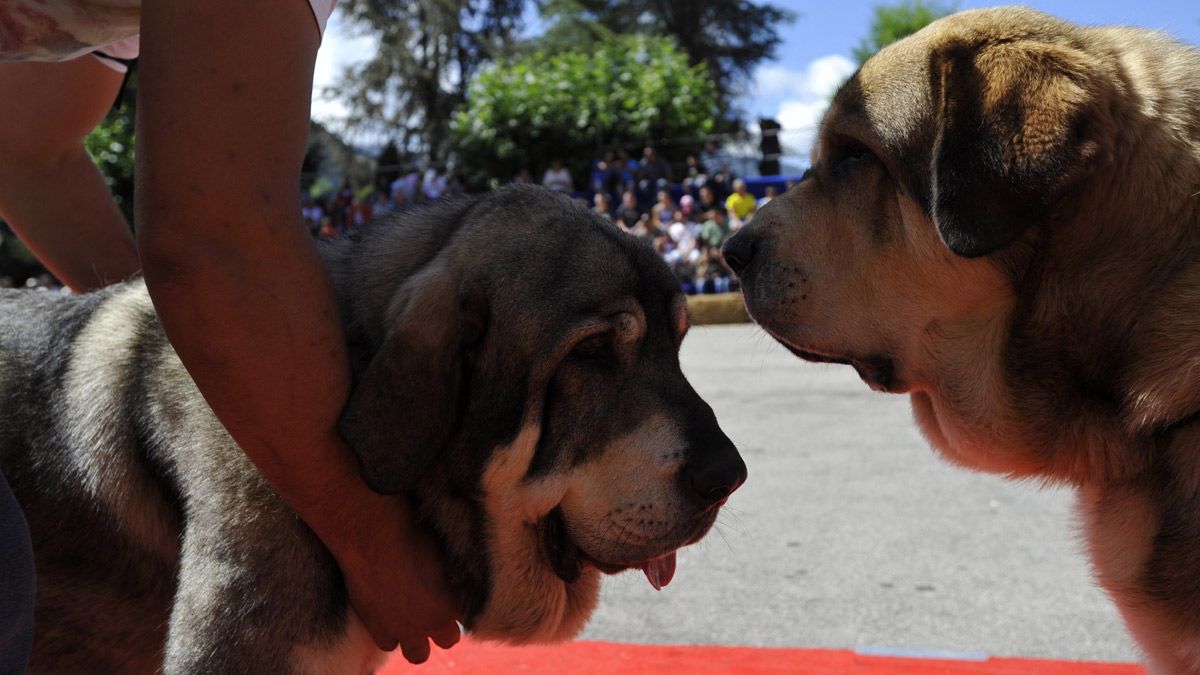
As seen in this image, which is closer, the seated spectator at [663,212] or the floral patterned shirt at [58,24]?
the floral patterned shirt at [58,24]

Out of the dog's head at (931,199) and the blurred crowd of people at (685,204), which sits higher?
the dog's head at (931,199)

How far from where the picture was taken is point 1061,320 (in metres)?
2.43

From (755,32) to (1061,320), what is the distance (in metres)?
56.8

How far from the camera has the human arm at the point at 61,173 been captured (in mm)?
3102

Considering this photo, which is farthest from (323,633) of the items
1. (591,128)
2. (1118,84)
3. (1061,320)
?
(591,128)

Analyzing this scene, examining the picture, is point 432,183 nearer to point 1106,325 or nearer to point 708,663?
point 708,663

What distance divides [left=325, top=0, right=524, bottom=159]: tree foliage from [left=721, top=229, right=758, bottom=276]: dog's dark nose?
45.7m

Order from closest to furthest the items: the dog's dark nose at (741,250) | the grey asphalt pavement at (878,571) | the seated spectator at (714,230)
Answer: the dog's dark nose at (741,250) → the grey asphalt pavement at (878,571) → the seated spectator at (714,230)

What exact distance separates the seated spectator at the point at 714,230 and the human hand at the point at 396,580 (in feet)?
63.6

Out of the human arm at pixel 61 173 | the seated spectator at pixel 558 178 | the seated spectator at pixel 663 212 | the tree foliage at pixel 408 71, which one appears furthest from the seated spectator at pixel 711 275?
the tree foliage at pixel 408 71

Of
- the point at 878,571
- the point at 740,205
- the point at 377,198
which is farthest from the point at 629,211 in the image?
the point at 878,571

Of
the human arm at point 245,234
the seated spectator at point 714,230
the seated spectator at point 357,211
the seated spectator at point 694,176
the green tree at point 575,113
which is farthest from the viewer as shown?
the green tree at point 575,113

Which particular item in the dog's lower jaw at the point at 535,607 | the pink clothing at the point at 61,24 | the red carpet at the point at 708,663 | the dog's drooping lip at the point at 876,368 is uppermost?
the pink clothing at the point at 61,24

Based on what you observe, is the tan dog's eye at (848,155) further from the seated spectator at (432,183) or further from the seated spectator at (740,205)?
the seated spectator at (432,183)
